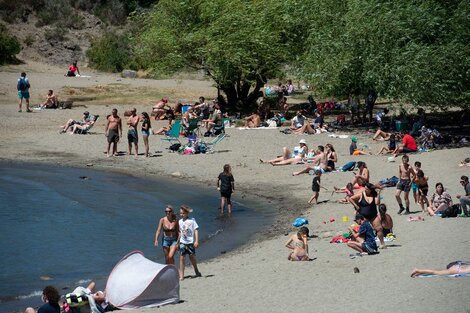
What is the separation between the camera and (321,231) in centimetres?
2244

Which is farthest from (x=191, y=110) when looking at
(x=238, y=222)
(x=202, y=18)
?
(x=238, y=222)

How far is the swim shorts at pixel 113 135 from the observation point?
1247 inches

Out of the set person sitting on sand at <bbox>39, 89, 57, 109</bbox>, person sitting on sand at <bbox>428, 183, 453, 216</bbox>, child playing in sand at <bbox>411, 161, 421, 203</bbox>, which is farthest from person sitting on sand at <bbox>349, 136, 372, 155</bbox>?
person sitting on sand at <bbox>39, 89, 57, 109</bbox>

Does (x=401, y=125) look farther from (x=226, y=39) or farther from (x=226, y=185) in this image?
(x=226, y=185)

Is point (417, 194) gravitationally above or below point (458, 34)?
below

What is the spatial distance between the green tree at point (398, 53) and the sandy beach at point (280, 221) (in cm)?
214

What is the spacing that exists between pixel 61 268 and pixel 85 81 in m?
28.1

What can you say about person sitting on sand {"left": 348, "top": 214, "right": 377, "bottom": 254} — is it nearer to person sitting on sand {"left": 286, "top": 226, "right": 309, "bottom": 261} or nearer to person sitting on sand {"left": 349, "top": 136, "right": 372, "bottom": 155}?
person sitting on sand {"left": 286, "top": 226, "right": 309, "bottom": 261}

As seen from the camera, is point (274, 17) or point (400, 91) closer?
point (400, 91)

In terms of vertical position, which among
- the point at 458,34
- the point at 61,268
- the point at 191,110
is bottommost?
the point at 61,268

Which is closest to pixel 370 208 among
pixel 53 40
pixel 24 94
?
pixel 24 94

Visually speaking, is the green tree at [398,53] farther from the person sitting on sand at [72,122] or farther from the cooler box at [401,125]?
the person sitting on sand at [72,122]

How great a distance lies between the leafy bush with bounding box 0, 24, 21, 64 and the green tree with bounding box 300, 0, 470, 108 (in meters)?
19.4

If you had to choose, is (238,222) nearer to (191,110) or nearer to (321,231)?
(321,231)
